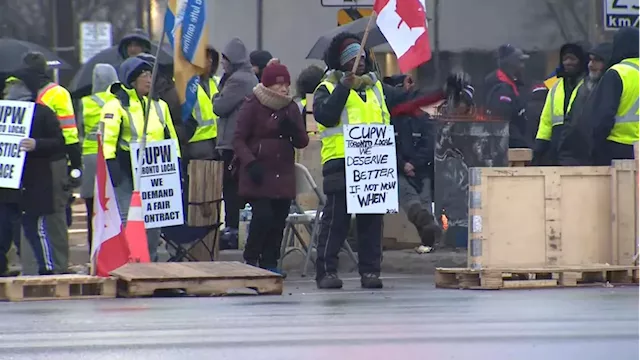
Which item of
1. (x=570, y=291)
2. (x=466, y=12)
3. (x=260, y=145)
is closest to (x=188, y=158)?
(x=260, y=145)

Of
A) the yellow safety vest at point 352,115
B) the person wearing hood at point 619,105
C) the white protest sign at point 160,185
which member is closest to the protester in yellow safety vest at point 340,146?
the yellow safety vest at point 352,115

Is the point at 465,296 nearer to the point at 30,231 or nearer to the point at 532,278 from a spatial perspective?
the point at 532,278

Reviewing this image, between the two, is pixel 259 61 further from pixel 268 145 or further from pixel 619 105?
pixel 619 105

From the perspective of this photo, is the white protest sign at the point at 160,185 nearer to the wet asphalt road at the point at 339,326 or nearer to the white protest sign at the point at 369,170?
the white protest sign at the point at 369,170

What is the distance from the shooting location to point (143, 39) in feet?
54.2

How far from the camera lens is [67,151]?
48.8 feet

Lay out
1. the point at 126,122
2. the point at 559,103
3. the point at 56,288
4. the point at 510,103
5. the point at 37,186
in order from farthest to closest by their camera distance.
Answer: the point at 510,103 → the point at 559,103 → the point at 37,186 → the point at 126,122 → the point at 56,288

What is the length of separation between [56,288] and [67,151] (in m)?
2.28

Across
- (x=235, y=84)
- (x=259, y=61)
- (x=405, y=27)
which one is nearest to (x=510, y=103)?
(x=259, y=61)

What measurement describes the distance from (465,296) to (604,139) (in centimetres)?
254

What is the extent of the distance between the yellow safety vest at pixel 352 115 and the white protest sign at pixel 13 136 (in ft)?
9.19

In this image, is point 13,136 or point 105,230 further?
point 13,136

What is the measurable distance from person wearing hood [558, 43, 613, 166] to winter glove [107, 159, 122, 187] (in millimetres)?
4166

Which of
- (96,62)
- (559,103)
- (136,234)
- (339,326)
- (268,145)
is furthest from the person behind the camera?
(96,62)
